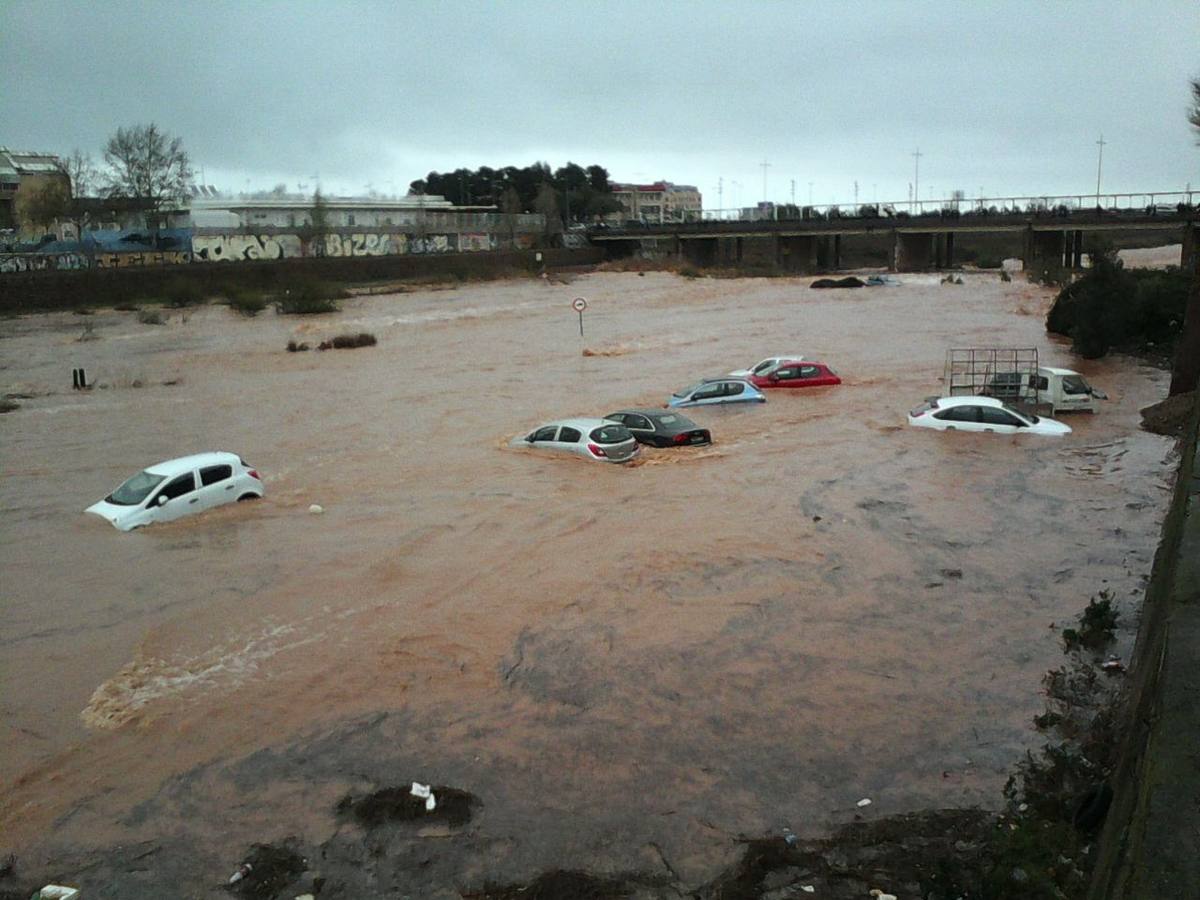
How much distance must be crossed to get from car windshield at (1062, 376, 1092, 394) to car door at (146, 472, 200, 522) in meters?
21.4

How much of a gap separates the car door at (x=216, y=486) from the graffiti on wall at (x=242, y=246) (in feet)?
269

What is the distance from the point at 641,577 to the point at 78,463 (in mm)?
16242

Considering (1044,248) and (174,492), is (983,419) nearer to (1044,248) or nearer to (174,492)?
(174,492)

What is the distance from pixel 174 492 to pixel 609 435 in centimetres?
874

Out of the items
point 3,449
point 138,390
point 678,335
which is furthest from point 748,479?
point 678,335

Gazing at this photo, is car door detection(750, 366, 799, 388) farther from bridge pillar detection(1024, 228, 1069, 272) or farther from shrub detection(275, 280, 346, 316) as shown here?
bridge pillar detection(1024, 228, 1069, 272)

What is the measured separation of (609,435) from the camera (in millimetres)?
22734

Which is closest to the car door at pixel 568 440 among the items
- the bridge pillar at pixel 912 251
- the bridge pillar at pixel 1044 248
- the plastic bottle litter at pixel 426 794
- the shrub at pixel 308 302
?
the plastic bottle litter at pixel 426 794

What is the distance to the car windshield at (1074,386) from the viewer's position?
27.8 m

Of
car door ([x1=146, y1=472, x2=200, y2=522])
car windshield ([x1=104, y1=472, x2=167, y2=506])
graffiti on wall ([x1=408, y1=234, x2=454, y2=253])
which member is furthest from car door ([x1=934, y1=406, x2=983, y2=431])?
graffiti on wall ([x1=408, y1=234, x2=454, y2=253])

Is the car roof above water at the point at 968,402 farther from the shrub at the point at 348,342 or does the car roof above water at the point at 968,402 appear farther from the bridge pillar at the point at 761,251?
the bridge pillar at the point at 761,251

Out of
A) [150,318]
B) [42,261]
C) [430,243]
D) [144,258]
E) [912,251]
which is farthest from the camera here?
[430,243]

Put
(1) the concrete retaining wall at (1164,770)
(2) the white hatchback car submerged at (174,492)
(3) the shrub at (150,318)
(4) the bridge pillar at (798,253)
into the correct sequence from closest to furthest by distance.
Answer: (1) the concrete retaining wall at (1164,770) → (2) the white hatchback car submerged at (174,492) → (3) the shrub at (150,318) → (4) the bridge pillar at (798,253)

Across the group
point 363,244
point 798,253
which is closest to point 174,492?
point 798,253
